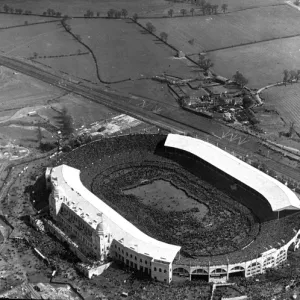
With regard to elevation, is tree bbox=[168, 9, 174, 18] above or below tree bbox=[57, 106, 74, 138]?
above

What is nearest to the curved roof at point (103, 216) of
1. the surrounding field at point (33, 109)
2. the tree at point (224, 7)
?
the surrounding field at point (33, 109)

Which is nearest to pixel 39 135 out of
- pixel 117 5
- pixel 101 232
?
pixel 101 232

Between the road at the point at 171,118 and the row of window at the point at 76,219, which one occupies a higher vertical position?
the row of window at the point at 76,219

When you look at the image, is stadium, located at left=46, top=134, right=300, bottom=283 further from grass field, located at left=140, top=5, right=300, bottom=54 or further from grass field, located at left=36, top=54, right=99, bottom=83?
grass field, located at left=140, top=5, right=300, bottom=54

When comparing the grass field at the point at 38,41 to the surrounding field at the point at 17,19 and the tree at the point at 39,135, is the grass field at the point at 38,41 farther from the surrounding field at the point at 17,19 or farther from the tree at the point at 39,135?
the tree at the point at 39,135

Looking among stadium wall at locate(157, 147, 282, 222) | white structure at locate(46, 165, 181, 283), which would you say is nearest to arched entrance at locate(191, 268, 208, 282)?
white structure at locate(46, 165, 181, 283)

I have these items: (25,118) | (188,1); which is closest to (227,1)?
(188,1)
